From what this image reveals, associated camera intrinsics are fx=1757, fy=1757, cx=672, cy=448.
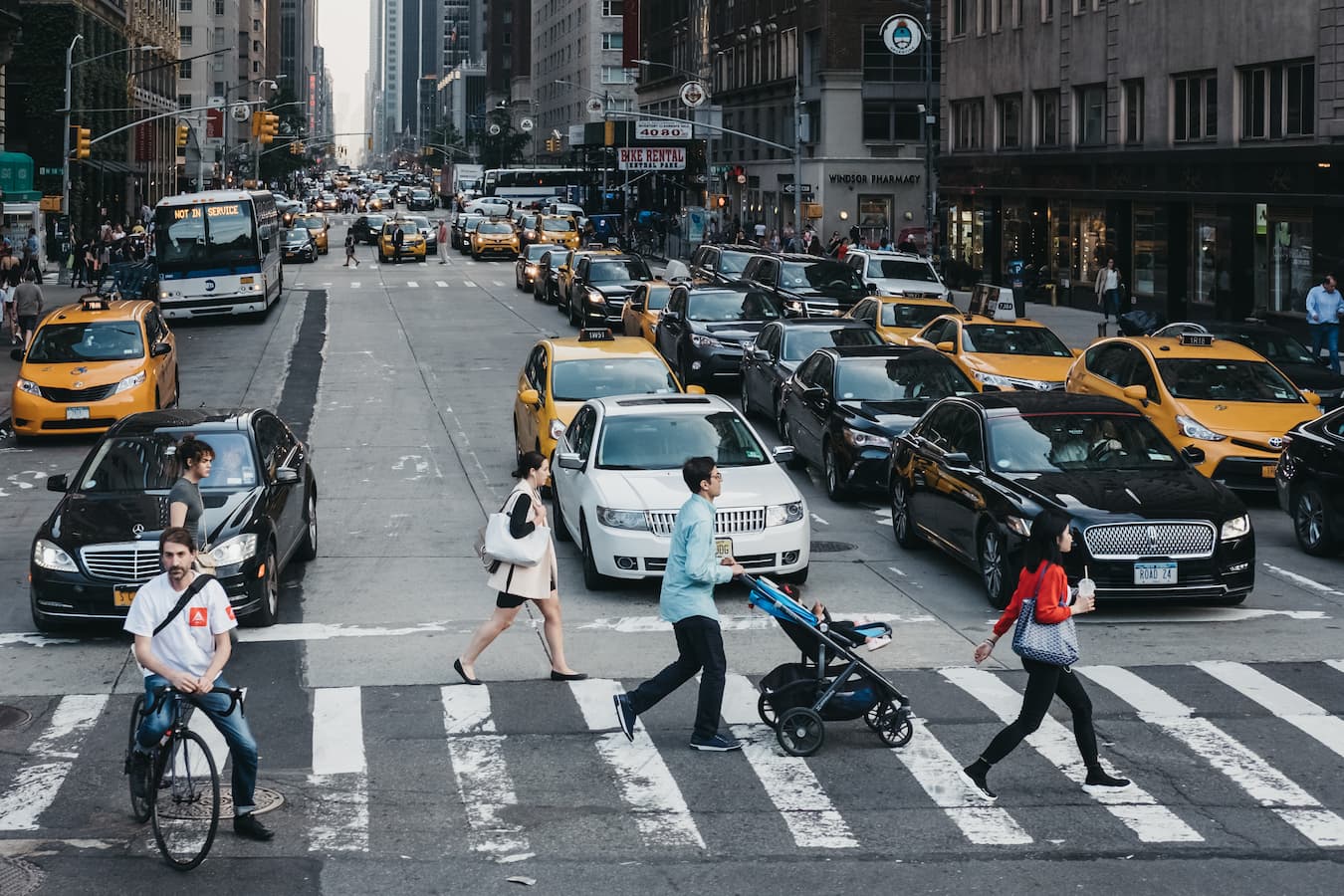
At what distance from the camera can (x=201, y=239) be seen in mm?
42875

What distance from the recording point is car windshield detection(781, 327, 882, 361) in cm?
2492

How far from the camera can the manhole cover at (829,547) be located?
55.2 ft

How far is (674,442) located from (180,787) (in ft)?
26.2

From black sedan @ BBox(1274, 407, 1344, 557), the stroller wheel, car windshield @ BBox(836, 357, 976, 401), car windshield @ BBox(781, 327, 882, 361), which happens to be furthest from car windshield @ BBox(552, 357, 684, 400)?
the stroller wheel

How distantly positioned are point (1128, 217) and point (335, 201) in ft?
460

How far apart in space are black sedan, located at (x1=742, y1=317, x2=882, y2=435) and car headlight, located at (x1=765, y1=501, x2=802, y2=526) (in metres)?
9.42

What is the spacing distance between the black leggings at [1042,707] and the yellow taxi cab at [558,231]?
56.2 meters

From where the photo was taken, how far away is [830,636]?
10.1m

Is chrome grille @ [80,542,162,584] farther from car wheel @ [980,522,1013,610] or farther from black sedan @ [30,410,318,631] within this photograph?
car wheel @ [980,522,1013,610]

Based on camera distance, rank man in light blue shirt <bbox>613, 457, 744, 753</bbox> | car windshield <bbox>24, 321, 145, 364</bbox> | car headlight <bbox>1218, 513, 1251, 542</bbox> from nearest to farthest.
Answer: man in light blue shirt <bbox>613, 457, 744, 753</bbox> < car headlight <bbox>1218, 513, 1251, 542</bbox> < car windshield <bbox>24, 321, 145, 364</bbox>

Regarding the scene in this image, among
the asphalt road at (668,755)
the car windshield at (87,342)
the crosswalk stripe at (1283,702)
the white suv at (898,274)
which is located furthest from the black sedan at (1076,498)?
the white suv at (898,274)

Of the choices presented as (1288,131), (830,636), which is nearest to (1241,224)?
(1288,131)

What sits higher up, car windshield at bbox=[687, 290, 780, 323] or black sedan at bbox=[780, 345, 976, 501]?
car windshield at bbox=[687, 290, 780, 323]

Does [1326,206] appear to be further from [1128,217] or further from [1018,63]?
[1018,63]
